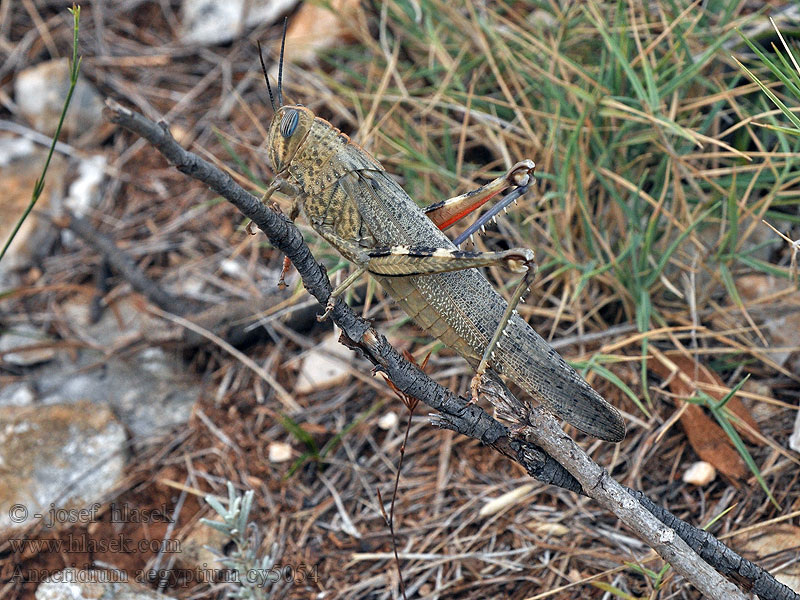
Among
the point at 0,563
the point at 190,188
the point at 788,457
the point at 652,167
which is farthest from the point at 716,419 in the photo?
the point at 190,188

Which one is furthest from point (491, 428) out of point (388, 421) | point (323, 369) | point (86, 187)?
point (86, 187)

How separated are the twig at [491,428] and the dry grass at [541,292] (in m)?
0.34

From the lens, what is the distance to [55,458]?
254 cm

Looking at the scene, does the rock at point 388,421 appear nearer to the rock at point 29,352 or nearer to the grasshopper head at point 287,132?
the grasshopper head at point 287,132

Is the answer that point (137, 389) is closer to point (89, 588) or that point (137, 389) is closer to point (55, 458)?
point (55, 458)

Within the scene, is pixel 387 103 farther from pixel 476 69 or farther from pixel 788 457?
pixel 788 457

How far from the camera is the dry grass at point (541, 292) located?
2064mm

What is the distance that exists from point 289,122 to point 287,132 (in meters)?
0.03

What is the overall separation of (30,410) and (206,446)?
708mm

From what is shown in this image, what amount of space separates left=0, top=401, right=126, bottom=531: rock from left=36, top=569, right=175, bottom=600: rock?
1.67 ft

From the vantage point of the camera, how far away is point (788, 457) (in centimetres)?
201

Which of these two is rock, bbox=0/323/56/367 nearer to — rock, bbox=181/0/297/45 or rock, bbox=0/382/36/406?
rock, bbox=0/382/36/406

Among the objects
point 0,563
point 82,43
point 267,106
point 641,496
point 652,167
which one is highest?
point 82,43

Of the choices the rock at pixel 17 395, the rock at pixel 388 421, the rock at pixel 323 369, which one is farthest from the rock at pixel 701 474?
the rock at pixel 17 395
